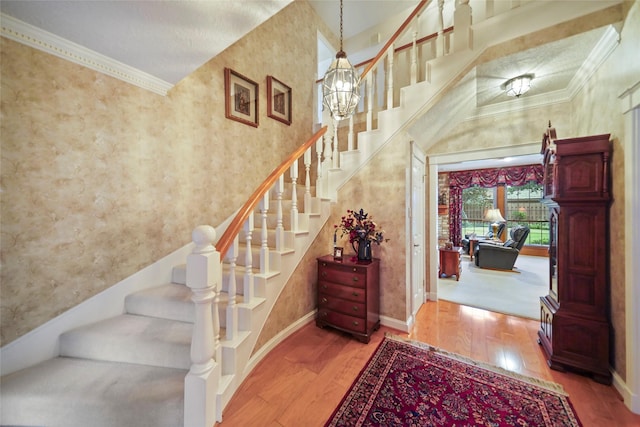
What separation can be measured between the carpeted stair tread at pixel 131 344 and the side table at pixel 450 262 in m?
4.50

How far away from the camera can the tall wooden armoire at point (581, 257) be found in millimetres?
1792

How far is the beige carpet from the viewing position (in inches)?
128

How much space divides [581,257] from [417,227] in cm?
142

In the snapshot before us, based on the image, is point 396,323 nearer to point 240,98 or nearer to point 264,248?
point 264,248

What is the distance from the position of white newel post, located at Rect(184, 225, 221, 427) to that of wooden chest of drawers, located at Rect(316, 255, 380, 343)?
137cm

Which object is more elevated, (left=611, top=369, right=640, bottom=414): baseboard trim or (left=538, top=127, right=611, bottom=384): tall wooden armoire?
(left=538, top=127, right=611, bottom=384): tall wooden armoire

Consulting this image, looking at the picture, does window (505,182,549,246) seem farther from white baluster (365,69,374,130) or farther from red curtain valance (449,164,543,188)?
white baluster (365,69,374,130)

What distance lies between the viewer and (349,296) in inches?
93.9

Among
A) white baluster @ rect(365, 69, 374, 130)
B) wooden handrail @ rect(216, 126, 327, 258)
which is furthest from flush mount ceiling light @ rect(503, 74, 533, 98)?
wooden handrail @ rect(216, 126, 327, 258)

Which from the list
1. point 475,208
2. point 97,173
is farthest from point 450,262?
point 97,173

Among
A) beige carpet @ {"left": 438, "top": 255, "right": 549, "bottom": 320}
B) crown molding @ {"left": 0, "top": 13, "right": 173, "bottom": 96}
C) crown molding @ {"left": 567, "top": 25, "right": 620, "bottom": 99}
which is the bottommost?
beige carpet @ {"left": 438, "top": 255, "right": 549, "bottom": 320}

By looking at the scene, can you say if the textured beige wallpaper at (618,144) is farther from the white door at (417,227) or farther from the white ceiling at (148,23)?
the white ceiling at (148,23)

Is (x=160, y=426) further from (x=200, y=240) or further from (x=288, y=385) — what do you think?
(x=200, y=240)

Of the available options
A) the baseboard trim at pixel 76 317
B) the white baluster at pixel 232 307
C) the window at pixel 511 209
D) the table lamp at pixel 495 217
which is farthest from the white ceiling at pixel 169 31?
the window at pixel 511 209
